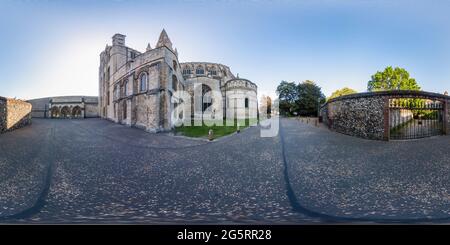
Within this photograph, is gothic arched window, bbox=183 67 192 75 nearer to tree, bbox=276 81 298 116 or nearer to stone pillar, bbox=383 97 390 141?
tree, bbox=276 81 298 116

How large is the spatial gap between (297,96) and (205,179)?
5.47 feet

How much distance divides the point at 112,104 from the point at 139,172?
76.5 inches

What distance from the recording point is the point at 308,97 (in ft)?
7.75

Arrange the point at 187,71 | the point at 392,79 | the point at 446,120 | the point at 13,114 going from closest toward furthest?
the point at 392,79
the point at 13,114
the point at 187,71
the point at 446,120

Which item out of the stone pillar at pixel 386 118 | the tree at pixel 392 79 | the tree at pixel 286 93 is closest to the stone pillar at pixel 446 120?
the stone pillar at pixel 386 118

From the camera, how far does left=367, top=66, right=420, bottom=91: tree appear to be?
Result: 246 cm

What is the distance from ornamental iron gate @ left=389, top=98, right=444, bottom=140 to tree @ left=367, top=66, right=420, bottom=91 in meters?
3.22

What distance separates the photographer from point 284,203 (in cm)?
152

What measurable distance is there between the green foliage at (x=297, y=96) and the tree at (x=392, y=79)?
32.6 inches

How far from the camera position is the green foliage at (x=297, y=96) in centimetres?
215

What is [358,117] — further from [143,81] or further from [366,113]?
[143,81]

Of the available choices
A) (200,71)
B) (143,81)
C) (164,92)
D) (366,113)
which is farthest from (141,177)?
(366,113)
